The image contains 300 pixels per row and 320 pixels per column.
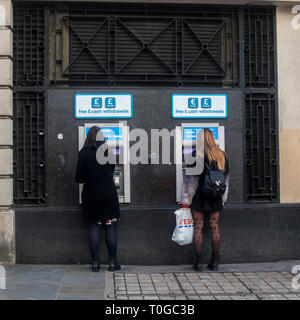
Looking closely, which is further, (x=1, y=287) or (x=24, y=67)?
(x=24, y=67)

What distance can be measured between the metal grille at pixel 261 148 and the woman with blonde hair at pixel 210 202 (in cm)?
82

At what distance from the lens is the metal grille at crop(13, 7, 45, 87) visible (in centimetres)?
670

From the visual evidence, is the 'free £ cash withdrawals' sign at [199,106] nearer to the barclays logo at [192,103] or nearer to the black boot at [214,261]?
the barclays logo at [192,103]

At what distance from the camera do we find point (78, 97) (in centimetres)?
668

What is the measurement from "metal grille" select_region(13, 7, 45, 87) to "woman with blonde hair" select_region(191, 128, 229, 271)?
8.90 ft

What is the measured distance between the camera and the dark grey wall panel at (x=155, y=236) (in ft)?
21.5

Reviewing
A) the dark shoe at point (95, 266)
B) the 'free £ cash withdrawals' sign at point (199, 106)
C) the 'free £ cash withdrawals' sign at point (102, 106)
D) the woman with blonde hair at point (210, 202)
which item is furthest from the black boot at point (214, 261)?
the 'free £ cash withdrawals' sign at point (102, 106)

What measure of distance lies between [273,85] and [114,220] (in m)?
3.31

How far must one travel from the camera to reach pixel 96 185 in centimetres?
604

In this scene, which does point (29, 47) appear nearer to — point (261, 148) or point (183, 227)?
point (183, 227)

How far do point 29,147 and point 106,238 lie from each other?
184 centimetres

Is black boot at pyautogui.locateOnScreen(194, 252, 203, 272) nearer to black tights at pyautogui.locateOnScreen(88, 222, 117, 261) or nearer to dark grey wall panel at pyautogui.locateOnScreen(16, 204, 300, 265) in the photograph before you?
dark grey wall panel at pyautogui.locateOnScreen(16, 204, 300, 265)

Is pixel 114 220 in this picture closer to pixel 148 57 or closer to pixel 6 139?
pixel 6 139
